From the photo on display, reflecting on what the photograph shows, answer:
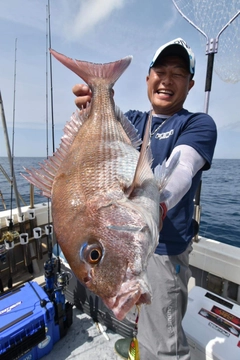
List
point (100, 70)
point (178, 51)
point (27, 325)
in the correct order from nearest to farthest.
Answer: point (100, 70) < point (178, 51) < point (27, 325)

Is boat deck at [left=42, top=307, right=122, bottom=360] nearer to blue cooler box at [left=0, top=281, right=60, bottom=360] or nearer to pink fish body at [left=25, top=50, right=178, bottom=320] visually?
blue cooler box at [left=0, top=281, right=60, bottom=360]

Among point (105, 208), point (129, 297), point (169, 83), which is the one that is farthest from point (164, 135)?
point (129, 297)

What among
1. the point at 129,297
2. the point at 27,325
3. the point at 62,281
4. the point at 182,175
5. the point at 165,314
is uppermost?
the point at 182,175

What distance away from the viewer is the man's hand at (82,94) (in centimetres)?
191

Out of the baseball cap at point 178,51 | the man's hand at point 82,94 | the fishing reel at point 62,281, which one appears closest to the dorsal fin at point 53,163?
the man's hand at point 82,94

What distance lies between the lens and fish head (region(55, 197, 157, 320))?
0.91 meters

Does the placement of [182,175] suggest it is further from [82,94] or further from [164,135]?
[82,94]

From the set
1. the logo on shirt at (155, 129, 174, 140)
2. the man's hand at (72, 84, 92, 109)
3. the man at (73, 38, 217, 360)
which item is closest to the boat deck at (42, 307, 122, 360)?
the man at (73, 38, 217, 360)

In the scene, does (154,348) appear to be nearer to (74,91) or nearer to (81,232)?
(81,232)

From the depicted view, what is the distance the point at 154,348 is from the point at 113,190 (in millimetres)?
1642

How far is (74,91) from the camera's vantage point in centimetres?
196

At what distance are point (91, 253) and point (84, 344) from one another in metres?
2.79

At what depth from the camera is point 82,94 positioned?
6.45 ft

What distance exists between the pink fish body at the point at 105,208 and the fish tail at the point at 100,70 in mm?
220
